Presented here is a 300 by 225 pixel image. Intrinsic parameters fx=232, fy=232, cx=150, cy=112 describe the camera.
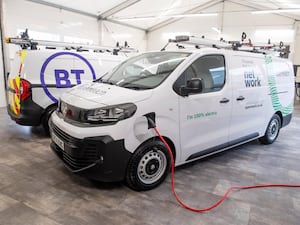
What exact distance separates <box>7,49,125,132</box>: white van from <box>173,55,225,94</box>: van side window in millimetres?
2512

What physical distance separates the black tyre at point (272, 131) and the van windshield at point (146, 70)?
2304mm

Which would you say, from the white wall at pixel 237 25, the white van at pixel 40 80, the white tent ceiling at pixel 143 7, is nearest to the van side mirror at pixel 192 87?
the white van at pixel 40 80

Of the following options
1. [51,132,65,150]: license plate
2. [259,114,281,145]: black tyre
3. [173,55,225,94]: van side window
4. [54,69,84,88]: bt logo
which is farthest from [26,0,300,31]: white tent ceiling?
[173,55,225,94]: van side window

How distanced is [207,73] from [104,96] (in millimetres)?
1314

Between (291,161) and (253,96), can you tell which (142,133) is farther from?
(291,161)

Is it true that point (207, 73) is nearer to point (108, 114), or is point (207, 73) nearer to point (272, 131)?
point (108, 114)

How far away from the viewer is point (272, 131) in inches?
165

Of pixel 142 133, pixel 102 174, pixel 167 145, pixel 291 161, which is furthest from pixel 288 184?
pixel 102 174

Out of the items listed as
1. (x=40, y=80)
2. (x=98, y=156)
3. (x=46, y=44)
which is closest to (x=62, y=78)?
(x=40, y=80)

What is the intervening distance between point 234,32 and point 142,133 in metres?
12.9

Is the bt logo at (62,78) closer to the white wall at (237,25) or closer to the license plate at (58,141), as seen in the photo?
the license plate at (58,141)

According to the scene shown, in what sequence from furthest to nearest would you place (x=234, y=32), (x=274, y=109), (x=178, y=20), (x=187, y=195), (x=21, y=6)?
1. (x=178, y=20)
2. (x=234, y=32)
3. (x=21, y=6)
4. (x=274, y=109)
5. (x=187, y=195)

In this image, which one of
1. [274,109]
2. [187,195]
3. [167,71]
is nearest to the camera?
[187,195]

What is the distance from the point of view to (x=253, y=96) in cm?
342
